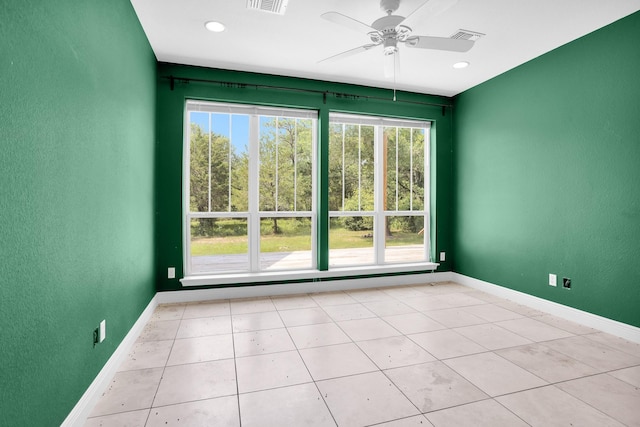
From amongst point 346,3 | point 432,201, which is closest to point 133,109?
point 346,3

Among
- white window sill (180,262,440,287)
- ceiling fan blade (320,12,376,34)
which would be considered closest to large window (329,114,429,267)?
white window sill (180,262,440,287)

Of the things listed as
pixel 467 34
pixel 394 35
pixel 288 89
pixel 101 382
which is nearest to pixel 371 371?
pixel 101 382

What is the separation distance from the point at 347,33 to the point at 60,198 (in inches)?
104

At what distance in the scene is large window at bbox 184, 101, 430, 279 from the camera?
402cm

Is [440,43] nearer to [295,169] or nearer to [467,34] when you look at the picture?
[467,34]

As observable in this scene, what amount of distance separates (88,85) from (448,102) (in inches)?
179

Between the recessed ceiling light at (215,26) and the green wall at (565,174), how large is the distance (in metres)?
3.28

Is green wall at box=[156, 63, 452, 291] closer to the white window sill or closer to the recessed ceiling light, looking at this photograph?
the white window sill

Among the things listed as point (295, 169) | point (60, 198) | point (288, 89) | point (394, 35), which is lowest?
point (60, 198)

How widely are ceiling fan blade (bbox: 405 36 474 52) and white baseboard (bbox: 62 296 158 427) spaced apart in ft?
10.2

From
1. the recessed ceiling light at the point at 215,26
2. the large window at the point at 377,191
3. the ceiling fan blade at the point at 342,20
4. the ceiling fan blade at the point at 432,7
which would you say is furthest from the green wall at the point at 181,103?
the ceiling fan blade at the point at 432,7

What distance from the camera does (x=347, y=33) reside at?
3031 mm

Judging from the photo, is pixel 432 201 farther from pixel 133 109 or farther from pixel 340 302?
pixel 133 109

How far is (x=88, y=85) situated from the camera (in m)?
1.84
